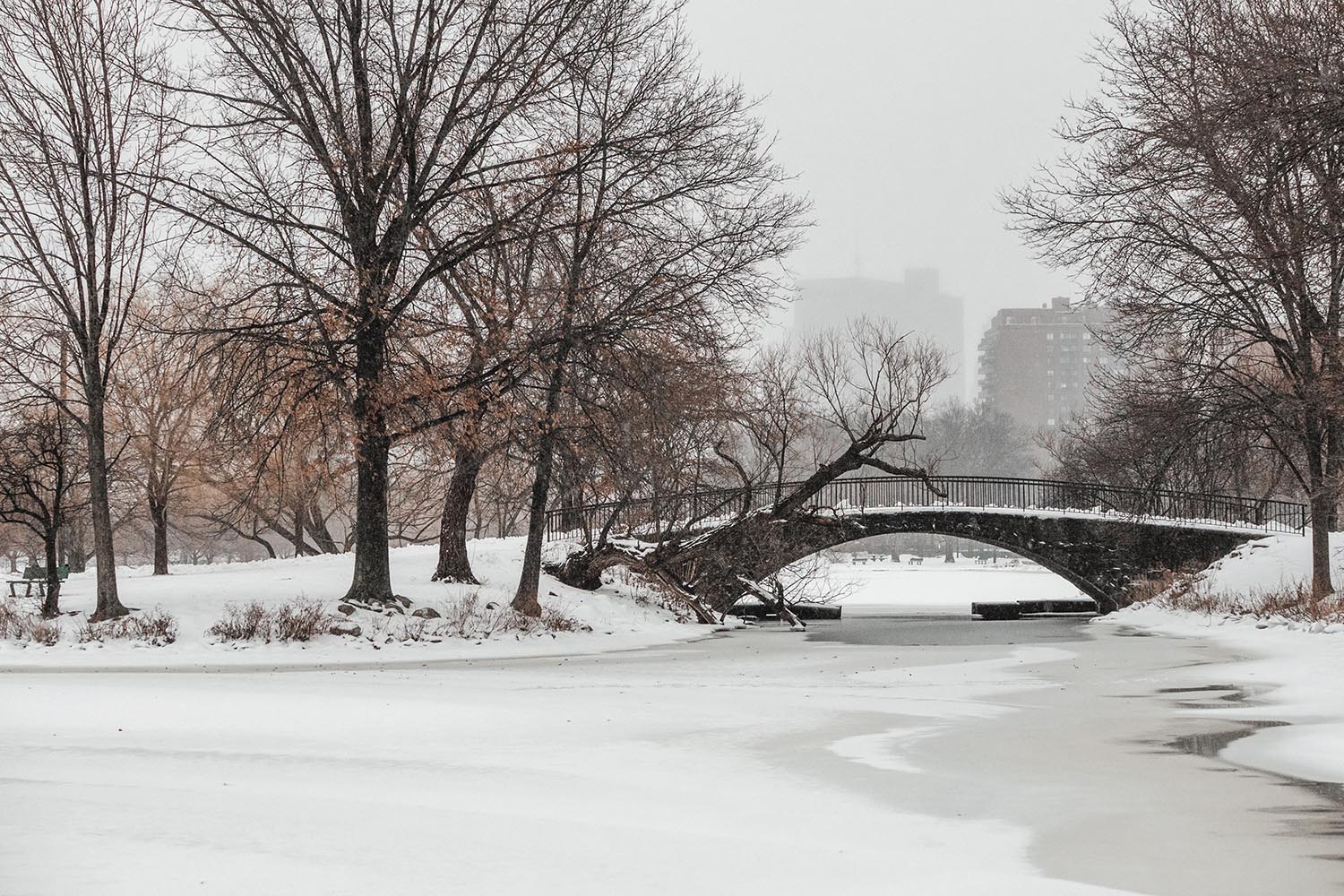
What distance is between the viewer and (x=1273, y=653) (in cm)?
1955

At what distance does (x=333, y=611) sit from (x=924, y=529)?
934 inches

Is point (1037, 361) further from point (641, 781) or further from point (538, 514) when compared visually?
point (641, 781)

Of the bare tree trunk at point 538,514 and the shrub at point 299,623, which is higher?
the bare tree trunk at point 538,514

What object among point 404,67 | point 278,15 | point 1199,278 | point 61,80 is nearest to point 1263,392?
point 1199,278

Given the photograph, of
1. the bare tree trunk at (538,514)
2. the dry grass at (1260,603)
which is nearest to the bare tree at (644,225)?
the bare tree trunk at (538,514)

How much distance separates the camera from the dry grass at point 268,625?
2058 centimetres

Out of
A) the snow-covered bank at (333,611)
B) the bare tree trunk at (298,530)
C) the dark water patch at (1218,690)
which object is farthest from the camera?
the bare tree trunk at (298,530)

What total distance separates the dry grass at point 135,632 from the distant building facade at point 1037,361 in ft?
543

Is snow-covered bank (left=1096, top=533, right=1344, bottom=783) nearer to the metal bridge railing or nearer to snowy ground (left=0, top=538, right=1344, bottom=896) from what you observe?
snowy ground (left=0, top=538, right=1344, bottom=896)

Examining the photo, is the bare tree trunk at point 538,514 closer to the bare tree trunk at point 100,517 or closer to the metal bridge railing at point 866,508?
the metal bridge railing at point 866,508

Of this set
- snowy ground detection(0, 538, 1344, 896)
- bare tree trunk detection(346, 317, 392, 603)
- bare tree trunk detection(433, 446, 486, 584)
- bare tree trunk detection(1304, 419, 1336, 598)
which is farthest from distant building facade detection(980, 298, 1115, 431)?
snowy ground detection(0, 538, 1344, 896)

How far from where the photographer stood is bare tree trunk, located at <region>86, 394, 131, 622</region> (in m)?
21.2

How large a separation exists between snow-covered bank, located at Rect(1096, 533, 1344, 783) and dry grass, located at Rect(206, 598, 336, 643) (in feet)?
44.9

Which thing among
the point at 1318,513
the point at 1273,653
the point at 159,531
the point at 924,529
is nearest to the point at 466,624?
the point at 1273,653
